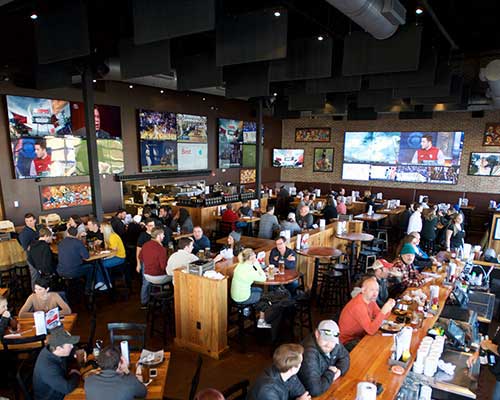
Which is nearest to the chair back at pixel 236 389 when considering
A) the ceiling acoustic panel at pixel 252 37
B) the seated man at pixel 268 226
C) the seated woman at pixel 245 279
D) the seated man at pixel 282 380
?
the seated man at pixel 282 380

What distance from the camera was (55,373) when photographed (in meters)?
2.77

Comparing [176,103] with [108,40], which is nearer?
[108,40]

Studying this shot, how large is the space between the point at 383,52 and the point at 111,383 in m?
5.35

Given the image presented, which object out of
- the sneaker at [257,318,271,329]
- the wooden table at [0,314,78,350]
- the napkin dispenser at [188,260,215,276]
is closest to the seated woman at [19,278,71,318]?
the wooden table at [0,314,78,350]

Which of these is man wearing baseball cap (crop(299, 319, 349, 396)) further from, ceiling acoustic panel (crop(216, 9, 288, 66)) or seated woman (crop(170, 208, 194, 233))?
seated woman (crop(170, 208, 194, 233))

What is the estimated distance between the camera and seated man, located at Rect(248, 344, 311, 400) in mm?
Result: 2346

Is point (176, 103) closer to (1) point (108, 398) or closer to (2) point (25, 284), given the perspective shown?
(2) point (25, 284)

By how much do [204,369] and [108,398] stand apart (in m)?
2.05

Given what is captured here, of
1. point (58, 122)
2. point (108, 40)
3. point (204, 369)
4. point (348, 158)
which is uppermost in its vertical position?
point (108, 40)

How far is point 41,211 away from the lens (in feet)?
28.3

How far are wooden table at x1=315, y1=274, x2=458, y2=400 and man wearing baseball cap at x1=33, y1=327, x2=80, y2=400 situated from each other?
202 cm

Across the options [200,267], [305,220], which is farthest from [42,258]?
[305,220]

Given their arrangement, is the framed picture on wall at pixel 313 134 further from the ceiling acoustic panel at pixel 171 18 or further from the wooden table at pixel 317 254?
the ceiling acoustic panel at pixel 171 18

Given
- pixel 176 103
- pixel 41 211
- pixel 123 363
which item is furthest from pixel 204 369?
pixel 176 103
